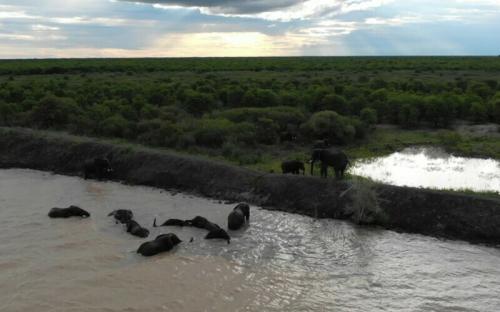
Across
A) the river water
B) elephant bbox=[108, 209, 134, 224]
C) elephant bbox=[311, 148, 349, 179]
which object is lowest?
the river water

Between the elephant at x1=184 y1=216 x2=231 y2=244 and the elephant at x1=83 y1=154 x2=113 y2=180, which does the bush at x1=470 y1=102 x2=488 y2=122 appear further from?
the elephant at x1=184 y1=216 x2=231 y2=244

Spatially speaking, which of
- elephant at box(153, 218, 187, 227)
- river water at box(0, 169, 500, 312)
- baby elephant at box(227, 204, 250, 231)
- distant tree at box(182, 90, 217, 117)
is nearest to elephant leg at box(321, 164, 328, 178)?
river water at box(0, 169, 500, 312)

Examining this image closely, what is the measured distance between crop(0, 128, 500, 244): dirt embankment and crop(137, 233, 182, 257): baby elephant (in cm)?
470

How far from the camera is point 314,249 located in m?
13.5

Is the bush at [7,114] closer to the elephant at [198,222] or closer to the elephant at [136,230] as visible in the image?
the elephant at [136,230]

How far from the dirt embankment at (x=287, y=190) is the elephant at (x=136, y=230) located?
401 cm

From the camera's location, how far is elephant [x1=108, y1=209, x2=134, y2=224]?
1517cm

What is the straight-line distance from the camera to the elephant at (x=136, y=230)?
1416 centimetres

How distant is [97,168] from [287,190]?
25.5 ft

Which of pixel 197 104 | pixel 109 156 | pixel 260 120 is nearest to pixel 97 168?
pixel 109 156

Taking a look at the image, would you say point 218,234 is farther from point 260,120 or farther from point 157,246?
point 260,120

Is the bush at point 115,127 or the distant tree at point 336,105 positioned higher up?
the distant tree at point 336,105

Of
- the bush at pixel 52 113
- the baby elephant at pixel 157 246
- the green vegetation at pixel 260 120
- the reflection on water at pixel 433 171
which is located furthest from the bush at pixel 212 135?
the baby elephant at pixel 157 246

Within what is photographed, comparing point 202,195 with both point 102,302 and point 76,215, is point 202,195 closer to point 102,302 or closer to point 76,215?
point 76,215
